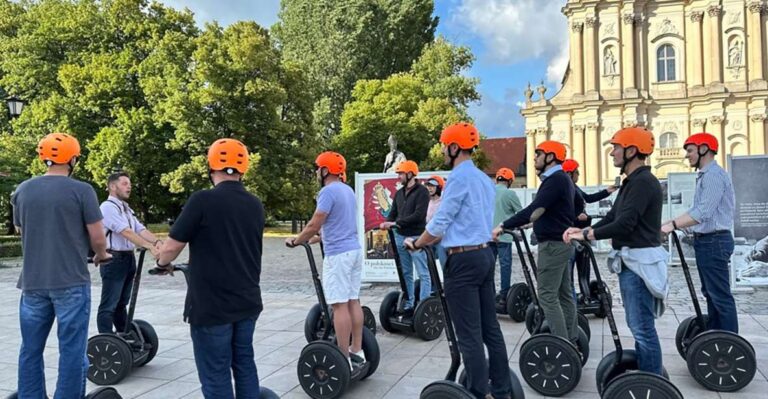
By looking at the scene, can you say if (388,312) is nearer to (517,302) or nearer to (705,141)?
(517,302)

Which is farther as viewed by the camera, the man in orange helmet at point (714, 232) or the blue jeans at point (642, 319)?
the man in orange helmet at point (714, 232)

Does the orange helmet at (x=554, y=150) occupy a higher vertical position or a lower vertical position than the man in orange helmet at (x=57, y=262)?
higher

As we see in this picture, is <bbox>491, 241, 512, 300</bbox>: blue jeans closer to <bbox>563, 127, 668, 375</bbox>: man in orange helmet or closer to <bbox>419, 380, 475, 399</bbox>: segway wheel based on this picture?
<bbox>563, 127, 668, 375</bbox>: man in orange helmet

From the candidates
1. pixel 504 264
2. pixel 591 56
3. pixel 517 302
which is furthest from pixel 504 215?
pixel 591 56

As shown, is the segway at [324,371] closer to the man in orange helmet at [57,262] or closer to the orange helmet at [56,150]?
the man in orange helmet at [57,262]

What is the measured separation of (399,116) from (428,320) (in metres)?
32.0

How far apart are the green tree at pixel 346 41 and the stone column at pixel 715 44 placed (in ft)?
66.9

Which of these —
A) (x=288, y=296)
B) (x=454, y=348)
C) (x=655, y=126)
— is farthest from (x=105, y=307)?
(x=655, y=126)

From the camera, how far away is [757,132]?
42688mm

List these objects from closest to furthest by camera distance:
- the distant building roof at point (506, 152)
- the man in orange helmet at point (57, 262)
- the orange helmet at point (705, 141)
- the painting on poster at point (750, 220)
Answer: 1. the man in orange helmet at point (57, 262)
2. the orange helmet at point (705, 141)
3. the painting on poster at point (750, 220)
4. the distant building roof at point (506, 152)

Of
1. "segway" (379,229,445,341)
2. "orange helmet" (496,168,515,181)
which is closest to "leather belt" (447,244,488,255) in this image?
"segway" (379,229,445,341)

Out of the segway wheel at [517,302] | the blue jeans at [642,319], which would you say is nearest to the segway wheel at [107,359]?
the blue jeans at [642,319]

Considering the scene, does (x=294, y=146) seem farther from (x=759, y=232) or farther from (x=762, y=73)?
(x=762, y=73)

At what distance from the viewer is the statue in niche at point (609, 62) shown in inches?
1779
